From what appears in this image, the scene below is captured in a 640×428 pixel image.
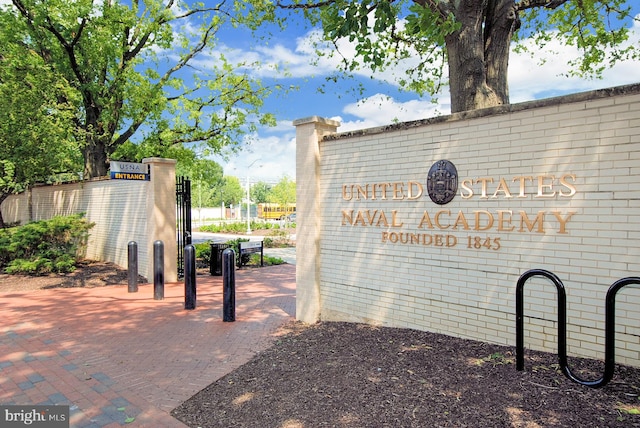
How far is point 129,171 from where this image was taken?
9703 mm

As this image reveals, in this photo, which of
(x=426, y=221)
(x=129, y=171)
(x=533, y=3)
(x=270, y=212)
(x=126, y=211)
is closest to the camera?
(x=426, y=221)

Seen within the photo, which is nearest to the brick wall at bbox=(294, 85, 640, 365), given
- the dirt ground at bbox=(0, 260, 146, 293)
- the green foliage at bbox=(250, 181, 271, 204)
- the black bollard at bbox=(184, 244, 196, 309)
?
the black bollard at bbox=(184, 244, 196, 309)

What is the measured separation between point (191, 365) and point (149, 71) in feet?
45.0

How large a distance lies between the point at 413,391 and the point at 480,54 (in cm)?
566

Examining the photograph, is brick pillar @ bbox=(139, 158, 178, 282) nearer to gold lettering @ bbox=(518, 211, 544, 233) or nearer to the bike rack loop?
gold lettering @ bbox=(518, 211, 544, 233)

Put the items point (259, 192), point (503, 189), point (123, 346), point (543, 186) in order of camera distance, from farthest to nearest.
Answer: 1. point (259, 192)
2. point (123, 346)
3. point (503, 189)
4. point (543, 186)

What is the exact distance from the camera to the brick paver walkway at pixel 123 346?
13.0 feet

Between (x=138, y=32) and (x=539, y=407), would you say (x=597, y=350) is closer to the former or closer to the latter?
(x=539, y=407)

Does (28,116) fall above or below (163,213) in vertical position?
above

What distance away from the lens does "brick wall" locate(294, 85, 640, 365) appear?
376 cm

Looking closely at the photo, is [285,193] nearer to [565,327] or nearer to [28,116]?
[28,116]

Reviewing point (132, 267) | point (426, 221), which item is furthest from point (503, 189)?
point (132, 267)
